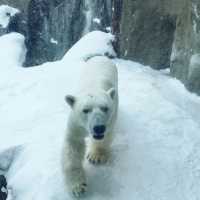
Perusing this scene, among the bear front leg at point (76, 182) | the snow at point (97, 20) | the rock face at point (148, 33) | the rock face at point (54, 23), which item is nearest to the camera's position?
the bear front leg at point (76, 182)

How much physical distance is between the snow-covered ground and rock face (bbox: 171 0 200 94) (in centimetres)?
17

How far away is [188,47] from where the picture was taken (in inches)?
260

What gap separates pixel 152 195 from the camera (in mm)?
4250

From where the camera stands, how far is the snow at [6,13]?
473 inches

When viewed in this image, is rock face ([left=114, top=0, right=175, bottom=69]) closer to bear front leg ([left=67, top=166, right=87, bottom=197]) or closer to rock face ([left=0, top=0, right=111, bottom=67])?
rock face ([left=0, top=0, right=111, bottom=67])

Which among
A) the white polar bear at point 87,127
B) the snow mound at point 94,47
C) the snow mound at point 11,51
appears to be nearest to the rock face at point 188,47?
the snow mound at point 94,47

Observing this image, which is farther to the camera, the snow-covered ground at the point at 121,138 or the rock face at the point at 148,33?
the rock face at the point at 148,33

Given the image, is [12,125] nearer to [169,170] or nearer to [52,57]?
[169,170]

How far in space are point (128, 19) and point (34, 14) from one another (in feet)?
15.9

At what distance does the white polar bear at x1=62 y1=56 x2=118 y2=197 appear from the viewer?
12.6 feet

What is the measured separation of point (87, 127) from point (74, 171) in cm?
45

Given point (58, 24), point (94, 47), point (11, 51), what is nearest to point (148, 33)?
point (94, 47)

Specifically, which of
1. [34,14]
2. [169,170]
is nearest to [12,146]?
[169,170]

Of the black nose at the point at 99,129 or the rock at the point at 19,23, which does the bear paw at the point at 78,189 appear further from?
the rock at the point at 19,23
